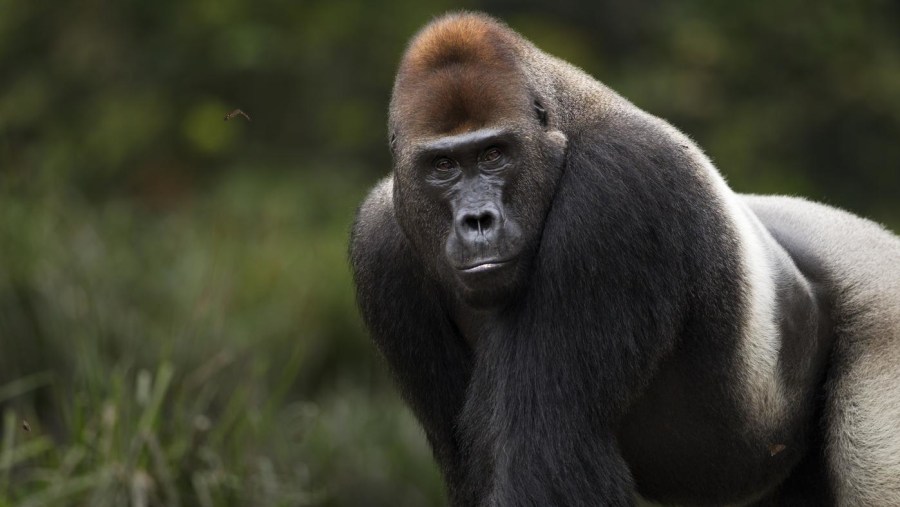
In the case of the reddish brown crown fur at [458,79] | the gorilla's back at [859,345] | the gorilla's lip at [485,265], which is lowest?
the gorilla's back at [859,345]

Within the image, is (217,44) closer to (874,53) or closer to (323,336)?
(323,336)

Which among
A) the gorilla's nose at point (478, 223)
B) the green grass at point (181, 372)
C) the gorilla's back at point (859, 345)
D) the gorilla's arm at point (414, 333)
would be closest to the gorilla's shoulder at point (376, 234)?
the gorilla's arm at point (414, 333)

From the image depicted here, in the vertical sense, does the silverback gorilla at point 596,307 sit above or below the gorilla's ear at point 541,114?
below

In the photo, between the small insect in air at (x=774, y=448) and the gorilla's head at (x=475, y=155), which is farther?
the small insect in air at (x=774, y=448)

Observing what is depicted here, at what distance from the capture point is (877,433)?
3.72 meters

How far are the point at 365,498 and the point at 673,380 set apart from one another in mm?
2762

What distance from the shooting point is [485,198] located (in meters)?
3.32

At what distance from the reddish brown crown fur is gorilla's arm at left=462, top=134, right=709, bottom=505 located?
269 mm

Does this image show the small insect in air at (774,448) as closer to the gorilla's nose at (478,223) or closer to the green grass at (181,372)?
the gorilla's nose at (478,223)

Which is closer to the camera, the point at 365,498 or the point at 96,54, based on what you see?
the point at 365,498

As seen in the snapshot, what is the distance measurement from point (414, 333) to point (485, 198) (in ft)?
2.18

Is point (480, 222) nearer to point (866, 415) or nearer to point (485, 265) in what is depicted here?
point (485, 265)

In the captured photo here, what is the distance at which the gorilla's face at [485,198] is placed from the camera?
3.28m

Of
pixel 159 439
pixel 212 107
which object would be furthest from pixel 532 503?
pixel 212 107
